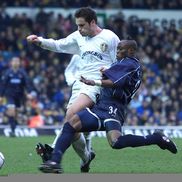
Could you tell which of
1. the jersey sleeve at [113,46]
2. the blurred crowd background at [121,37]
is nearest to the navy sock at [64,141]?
the jersey sleeve at [113,46]

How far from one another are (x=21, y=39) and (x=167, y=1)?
240 inches

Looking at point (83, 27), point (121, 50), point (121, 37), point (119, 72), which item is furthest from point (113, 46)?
point (121, 37)

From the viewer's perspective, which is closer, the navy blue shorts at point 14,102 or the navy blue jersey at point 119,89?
the navy blue jersey at point 119,89

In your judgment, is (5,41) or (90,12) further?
(5,41)

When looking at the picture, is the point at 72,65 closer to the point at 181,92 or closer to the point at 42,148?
the point at 42,148

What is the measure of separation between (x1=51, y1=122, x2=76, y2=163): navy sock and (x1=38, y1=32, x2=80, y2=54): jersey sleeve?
5.20 ft

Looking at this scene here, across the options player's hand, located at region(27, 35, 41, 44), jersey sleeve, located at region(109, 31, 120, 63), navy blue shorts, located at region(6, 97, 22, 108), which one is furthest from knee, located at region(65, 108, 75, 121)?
navy blue shorts, located at region(6, 97, 22, 108)

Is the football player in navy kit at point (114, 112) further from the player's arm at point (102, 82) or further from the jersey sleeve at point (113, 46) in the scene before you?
the jersey sleeve at point (113, 46)

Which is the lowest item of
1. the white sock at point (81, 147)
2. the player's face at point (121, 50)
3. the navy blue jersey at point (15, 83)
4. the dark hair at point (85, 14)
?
the navy blue jersey at point (15, 83)

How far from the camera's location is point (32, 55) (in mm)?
27781

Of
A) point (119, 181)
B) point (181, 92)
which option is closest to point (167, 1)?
point (181, 92)

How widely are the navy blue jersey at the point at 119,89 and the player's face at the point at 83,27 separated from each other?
0.76m

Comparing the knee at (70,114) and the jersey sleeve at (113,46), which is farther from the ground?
the jersey sleeve at (113,46)

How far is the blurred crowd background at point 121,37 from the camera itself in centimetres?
2555
